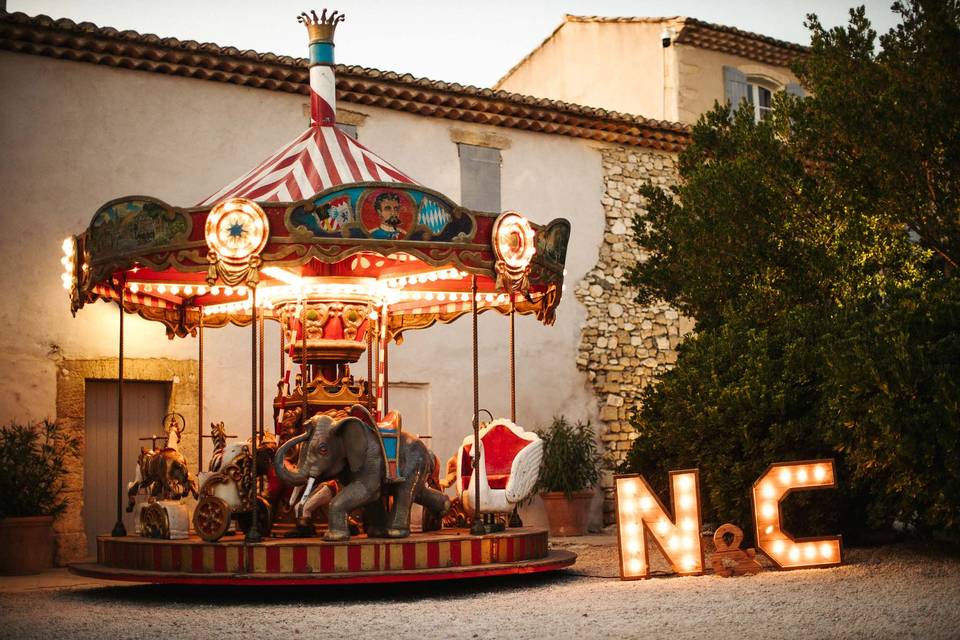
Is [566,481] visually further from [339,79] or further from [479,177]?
[339,79]

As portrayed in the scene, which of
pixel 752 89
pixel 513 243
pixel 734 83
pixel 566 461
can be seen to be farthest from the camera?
pixel 752 89

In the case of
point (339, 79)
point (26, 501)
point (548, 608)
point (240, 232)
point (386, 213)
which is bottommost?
point (548, 608)

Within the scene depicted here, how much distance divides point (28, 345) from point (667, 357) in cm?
850

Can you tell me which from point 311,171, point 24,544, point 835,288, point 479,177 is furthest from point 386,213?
point 479,177

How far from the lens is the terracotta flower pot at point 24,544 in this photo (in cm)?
1158

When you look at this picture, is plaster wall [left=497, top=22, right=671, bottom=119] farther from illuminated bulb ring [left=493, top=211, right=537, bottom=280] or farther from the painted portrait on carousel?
the painted portrait on carousel

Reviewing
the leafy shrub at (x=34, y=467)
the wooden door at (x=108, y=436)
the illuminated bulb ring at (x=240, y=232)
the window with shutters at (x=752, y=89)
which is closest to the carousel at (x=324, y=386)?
the illuminated bulb ring at (x=240, y=232)

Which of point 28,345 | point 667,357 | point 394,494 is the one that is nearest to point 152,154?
point 28,345

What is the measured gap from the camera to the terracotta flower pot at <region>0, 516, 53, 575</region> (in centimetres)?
1158

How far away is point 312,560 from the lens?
839 cm

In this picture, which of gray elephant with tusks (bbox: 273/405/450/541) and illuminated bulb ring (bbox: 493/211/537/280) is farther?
illuminated bulb ring (bbox: 493/211/537/280)

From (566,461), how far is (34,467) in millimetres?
6400

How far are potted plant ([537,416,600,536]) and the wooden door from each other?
4.73 meters

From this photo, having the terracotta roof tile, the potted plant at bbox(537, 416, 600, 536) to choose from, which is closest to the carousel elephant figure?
the terracotta roof tile
